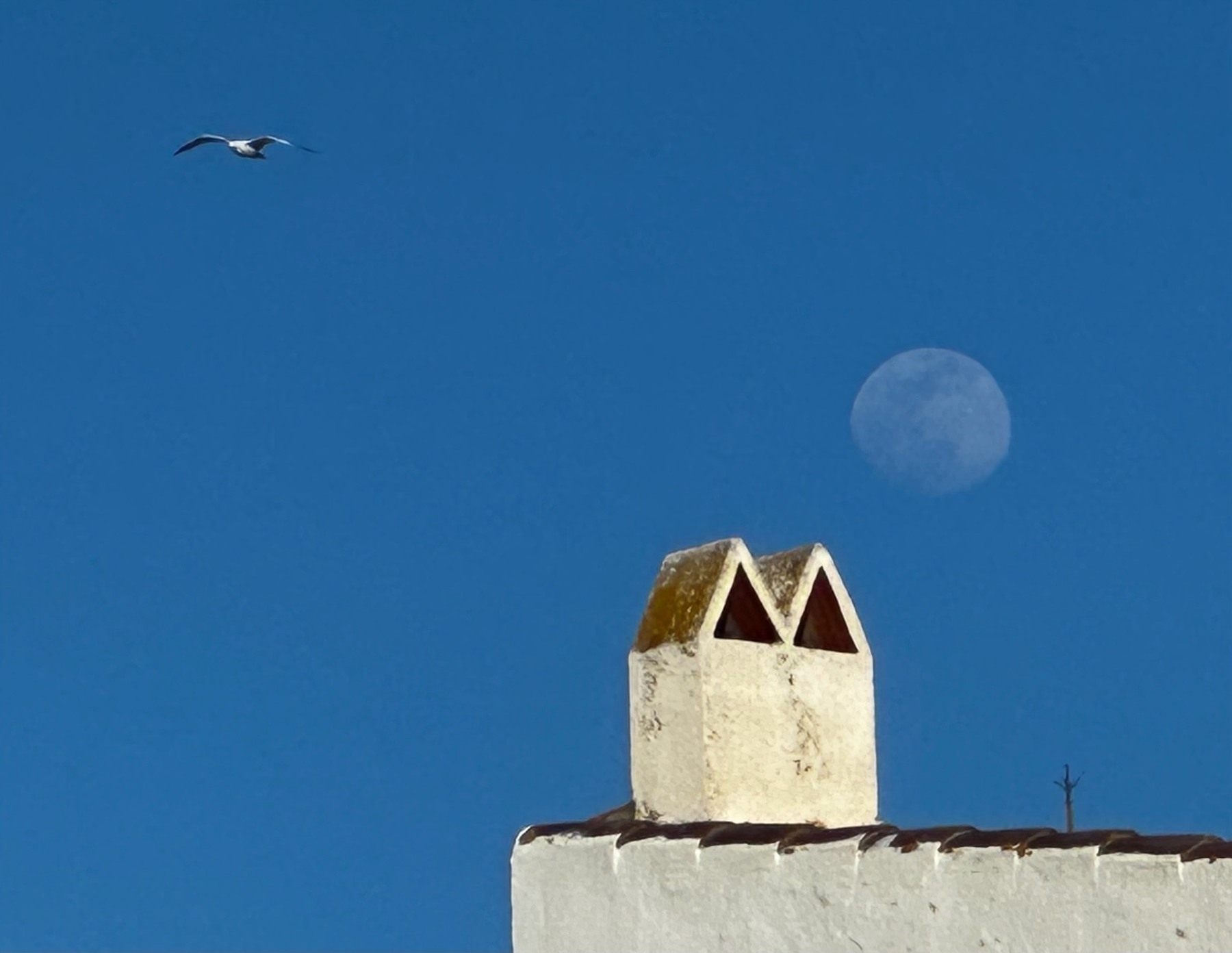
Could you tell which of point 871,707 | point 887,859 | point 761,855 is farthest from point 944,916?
point 871,707

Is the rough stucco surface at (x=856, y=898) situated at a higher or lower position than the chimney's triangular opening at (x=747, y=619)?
lower

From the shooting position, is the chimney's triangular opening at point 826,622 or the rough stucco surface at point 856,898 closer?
the rough stucco surface at point 856,898

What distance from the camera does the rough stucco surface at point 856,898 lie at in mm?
9070

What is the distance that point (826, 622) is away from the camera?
12633 millimetres

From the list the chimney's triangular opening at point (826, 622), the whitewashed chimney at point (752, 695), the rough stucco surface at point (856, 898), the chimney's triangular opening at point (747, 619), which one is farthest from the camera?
the chimney's triangular opening at point (826, 622)

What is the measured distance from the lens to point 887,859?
10062mm

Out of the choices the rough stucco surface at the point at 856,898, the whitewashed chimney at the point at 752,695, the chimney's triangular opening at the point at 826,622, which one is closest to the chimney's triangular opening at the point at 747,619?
the whitewashed chimney at the point at 752,695

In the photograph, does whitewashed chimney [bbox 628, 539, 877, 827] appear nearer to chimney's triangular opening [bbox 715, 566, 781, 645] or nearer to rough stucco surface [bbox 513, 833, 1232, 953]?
chimney's triangular opening [bbox 715, 566, 781, 645]

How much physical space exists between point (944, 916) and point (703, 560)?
10.3 feet

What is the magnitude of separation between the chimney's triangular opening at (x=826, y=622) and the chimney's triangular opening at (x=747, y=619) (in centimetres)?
51

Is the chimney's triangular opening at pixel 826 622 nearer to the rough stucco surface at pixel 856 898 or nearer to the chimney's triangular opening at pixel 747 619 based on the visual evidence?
the chimney's triangular opening at pixel 747 619

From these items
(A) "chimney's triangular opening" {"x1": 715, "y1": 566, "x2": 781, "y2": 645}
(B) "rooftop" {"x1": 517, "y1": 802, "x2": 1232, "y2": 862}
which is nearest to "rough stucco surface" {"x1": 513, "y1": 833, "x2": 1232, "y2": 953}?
(B) "rooftop" {"x1": 517, "y1": 802, "x2": 1232, "y2": 862}

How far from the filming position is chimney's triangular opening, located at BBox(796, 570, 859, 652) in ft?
41.3

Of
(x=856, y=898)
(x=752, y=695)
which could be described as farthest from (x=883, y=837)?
(x=752, y=695)
